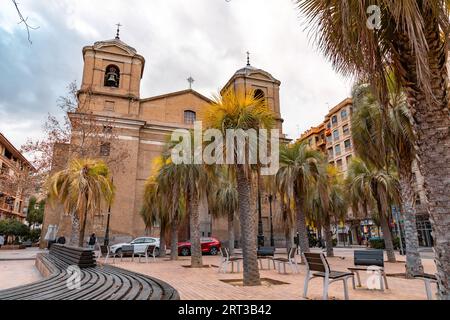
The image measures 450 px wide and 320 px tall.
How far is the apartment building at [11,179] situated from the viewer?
1024 inches

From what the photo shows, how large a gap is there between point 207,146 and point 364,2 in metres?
7.00

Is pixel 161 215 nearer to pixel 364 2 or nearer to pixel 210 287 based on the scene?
A: pixel 210 287

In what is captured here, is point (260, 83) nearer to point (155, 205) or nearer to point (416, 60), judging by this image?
point (155, 205)

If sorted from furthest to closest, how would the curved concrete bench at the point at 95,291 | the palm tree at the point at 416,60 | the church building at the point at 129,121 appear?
the church building at the point at 129,121, the curved concrete bench at the point at 95,291, the palm tree at the point at 416,60

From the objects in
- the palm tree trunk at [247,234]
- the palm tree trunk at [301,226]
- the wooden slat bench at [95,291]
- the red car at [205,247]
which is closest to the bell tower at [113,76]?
the red car at [205,247]

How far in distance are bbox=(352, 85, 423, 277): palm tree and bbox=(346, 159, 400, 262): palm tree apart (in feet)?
16.1

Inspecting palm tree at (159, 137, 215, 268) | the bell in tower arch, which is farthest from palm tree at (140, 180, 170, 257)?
the bell in tower arch

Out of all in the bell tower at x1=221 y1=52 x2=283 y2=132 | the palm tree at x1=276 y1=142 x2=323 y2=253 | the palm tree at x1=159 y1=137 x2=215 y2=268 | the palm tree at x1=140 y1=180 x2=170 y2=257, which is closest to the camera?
the palm tree at x1=159 y1=137 x2=215 y2=268

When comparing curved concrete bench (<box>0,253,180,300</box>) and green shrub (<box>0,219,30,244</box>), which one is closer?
curved concrete bench (<box>0,253,180,300</box>)

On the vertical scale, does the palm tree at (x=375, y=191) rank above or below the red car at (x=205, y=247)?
above

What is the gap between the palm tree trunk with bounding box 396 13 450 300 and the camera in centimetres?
364

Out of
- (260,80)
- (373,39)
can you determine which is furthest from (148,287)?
(260,80)

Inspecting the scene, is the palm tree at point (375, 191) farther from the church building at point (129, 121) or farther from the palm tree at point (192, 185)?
the church building at point (129, 121)

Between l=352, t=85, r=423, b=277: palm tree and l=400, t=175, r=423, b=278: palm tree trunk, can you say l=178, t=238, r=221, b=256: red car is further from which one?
l=400, t=175, r=423, b=278: palm tree trunk
